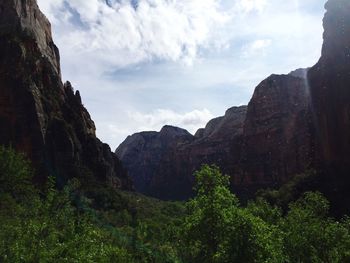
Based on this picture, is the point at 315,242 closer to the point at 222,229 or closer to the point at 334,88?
the point at 222,229

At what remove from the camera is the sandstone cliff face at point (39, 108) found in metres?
113

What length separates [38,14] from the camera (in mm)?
148000

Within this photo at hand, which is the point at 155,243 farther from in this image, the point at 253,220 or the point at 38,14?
the point at 38,14

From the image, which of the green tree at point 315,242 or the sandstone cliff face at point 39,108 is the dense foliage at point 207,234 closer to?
the green tree at point 315,242

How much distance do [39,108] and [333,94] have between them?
228ft

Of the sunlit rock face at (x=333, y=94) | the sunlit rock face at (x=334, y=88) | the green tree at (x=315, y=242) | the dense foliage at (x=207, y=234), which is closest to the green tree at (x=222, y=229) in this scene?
the dense foliage at (x=207, y=234)

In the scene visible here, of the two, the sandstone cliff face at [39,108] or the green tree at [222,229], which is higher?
the sandstone cliff face at [39,108]

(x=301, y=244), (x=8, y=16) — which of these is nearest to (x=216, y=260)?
(x=301, y=244)

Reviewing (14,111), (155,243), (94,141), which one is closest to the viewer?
(155,243)

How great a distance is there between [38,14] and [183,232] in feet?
428

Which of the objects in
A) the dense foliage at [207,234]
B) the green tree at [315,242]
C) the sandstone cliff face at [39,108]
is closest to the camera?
the dense foliage at [207,234]

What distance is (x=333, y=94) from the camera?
117 meters

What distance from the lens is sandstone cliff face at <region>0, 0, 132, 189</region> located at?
11319cm

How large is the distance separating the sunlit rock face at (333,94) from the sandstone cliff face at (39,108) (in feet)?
195
